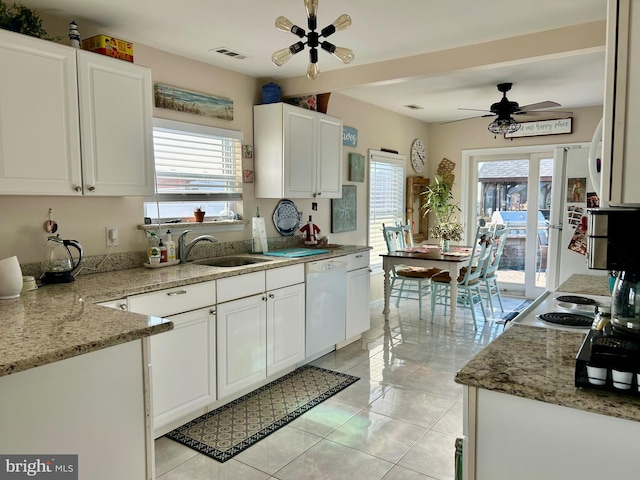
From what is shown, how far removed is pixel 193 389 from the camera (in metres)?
2.77

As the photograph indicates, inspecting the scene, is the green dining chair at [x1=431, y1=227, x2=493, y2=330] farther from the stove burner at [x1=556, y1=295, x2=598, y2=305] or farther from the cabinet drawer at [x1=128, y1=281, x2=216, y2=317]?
the cabinet drawer at [x1=128, y1=281, x2=216, y2=317]

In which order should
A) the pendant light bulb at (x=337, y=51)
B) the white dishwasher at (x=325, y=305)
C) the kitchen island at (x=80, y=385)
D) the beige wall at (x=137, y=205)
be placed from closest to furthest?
the kitchen island at (x=80, y=385) → the pendant light bulb at (x=337, y=51) → the beige wall at (x=137, y=205) → the white dishwasher at (x=325, y=305)

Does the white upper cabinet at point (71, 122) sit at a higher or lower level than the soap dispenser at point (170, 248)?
higher

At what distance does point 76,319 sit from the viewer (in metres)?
1.84

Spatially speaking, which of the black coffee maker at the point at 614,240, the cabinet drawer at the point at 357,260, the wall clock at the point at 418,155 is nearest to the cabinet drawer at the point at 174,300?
the cabinet drawer at the point at 357,260

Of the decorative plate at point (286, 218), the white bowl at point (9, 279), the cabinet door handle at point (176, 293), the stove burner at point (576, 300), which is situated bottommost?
the cabinet door handle at point (176, 293)

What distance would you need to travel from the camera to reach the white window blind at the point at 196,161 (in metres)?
3.37

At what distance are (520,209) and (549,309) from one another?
484 centimetres

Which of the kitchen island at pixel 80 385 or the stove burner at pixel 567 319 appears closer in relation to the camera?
the kitchen island at pixel 80 385

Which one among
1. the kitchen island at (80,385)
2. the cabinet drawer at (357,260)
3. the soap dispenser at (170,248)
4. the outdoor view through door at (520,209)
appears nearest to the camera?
the kitchen island at (80,385)

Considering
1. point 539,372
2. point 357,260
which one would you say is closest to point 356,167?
point 357,260

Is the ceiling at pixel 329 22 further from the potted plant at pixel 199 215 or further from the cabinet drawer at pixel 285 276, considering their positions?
the cabinet drawer at pixel 285 276

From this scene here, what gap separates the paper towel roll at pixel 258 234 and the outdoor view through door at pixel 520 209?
3.99m

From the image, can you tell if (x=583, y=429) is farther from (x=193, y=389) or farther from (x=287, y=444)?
(x=193, y=389)
